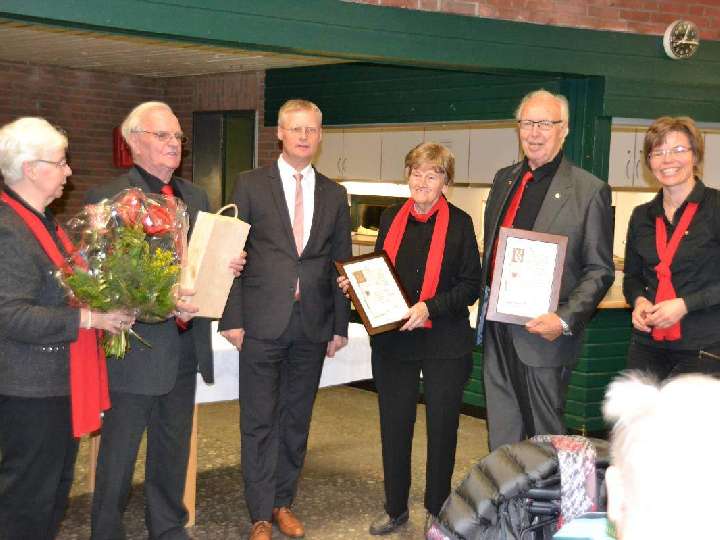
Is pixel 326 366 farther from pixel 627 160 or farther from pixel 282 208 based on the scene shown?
pixel 627 160

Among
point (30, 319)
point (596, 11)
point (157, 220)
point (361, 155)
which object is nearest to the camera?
point (30, 319)

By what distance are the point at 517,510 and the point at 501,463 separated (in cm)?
11

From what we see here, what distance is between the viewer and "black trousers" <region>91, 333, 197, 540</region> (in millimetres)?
3570

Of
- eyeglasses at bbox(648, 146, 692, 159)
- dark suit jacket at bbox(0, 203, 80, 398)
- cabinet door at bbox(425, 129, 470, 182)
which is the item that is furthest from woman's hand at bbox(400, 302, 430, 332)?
cabinet door at bbox(425, 129, 470, 182)

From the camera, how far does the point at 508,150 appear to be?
8.41m

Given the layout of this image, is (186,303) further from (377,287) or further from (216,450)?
(216,450)

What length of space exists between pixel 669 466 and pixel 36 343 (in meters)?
2.45

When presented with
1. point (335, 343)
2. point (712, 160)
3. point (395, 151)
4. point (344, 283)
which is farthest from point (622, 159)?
point (344, 283)

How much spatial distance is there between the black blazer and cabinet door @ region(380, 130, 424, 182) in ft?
16.8

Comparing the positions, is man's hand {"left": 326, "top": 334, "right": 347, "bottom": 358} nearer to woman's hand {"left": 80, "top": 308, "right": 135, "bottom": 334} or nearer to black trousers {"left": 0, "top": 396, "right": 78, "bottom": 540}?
woman's hand {"left": 80, "top": 308, "right": 135, "bottom": 334}

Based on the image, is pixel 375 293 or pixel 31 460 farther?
pixel 375 293

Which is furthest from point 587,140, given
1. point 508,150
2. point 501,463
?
point 501,463

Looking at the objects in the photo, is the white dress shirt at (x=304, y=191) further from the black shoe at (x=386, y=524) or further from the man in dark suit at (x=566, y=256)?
the black shoe at (x=386, y=524)

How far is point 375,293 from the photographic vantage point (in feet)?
13.5
